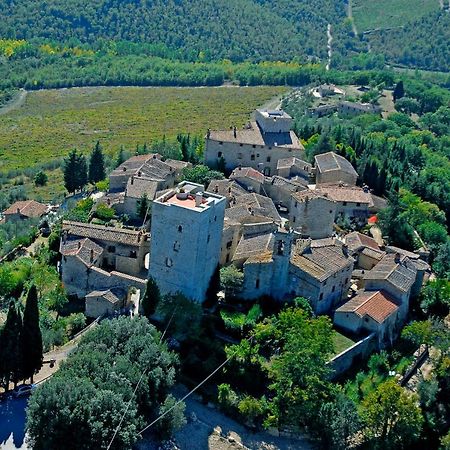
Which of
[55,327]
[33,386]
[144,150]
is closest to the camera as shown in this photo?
[33,386]

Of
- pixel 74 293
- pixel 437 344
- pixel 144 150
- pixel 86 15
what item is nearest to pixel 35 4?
pixel 86 15

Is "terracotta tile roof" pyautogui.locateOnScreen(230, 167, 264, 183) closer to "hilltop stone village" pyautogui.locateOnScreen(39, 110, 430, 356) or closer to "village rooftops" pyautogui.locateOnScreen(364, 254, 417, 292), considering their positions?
"hilltop stone village" pyautogui.locateOnScreen(39, 110, 430, 356)

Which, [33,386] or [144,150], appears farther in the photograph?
[144,150]

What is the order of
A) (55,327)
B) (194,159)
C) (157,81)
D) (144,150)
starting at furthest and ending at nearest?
(157,81)
(144,150)
(194,159)
(55,327)

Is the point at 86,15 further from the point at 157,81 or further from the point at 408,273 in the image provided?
the point at 408,273

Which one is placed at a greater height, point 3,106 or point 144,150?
point 144,150

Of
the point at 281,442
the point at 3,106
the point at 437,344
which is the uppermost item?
the point at 437,344
